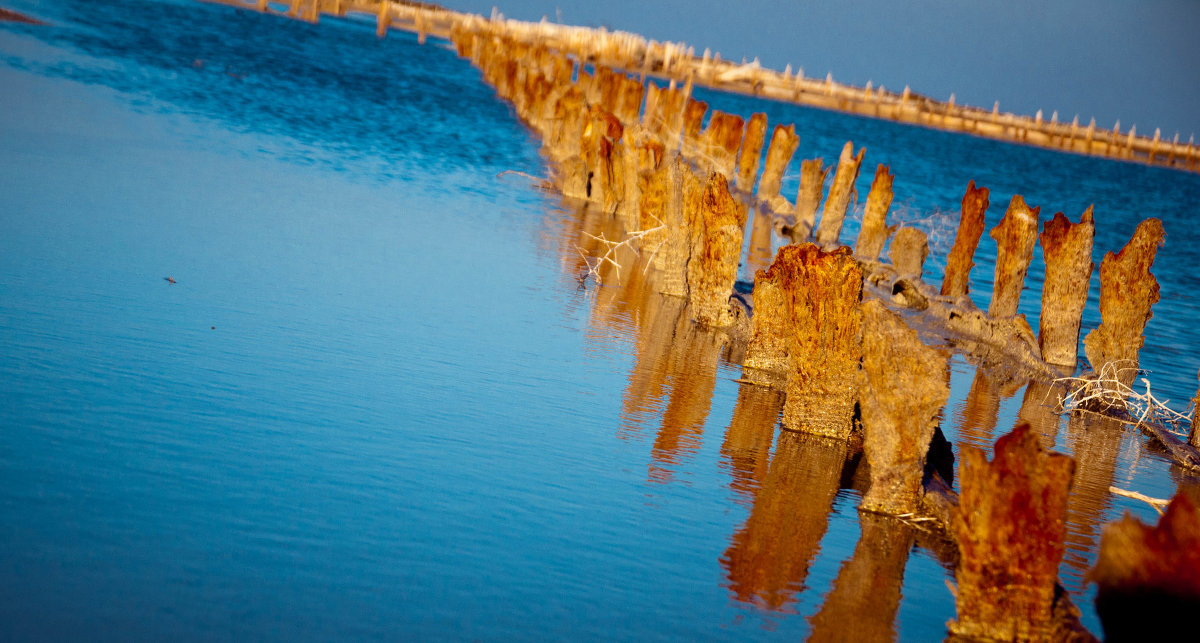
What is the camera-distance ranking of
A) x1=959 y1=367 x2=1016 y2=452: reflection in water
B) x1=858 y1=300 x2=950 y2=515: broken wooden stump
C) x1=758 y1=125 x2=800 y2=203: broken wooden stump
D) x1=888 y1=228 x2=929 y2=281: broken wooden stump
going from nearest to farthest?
x1=858 y1=300 x2=950 y2=515: broken wooden stump
x1=959 y1=367 x2=1016 y2=452: reflection in water
x1=888 y1=228 x2=929 y2=281: broken wooden stump
x1=758 y1=125 x2=800 y2=203: broken wooden stump

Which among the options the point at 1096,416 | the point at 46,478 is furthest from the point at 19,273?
the point at 1096,416

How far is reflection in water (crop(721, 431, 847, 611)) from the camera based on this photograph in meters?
4.55

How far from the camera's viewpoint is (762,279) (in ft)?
24.3

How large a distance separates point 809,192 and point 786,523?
1138 centimetres

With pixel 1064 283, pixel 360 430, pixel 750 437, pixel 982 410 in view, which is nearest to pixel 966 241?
pixel 1064 283

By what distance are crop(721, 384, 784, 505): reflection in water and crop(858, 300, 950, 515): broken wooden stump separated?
1.94ft

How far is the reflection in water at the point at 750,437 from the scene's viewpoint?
570 cm

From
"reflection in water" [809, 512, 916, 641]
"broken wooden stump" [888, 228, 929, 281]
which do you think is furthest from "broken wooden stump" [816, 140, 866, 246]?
"reflection in water" [809, 512, 916, 641]

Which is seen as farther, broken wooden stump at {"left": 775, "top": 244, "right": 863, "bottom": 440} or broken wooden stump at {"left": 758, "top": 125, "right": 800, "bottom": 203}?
broken wooden stump at {"left": 758, "top": 125, "right": 800, "bottom": 203}

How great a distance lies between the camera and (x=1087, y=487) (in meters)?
6.61

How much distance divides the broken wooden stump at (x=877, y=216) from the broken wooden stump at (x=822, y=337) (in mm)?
7301

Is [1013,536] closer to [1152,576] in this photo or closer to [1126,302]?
[1152,576]

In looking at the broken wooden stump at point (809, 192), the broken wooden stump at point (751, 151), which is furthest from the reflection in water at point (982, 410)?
the broken wooden stump at point (751, 151)

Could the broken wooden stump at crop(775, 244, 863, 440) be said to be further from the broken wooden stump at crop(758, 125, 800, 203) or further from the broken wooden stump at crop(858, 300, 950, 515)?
the broken wooden stump at crop(758, 125, 800, 203)
